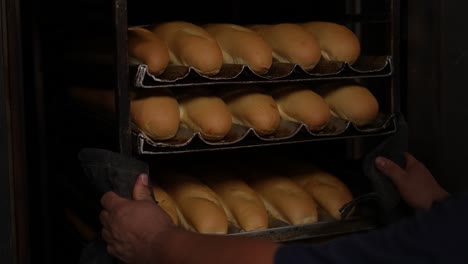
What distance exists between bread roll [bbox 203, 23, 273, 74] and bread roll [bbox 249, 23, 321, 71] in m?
0.05

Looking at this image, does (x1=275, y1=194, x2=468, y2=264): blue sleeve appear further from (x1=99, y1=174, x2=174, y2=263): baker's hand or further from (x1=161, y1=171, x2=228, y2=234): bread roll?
(x1=161, y1=171, x2=228, y2=234): bread roll

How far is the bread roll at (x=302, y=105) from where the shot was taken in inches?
60.2

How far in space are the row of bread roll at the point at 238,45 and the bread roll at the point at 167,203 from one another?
0.29m

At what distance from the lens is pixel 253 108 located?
150 cm

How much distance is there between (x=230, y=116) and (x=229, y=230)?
0.25 m

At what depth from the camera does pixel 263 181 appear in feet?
5.63

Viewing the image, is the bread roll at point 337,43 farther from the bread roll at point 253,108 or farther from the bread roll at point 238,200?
→ the bread roll at point 238,200

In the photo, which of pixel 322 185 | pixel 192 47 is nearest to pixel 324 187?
pixel 322 185

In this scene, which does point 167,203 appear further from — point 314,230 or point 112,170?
point 314,230

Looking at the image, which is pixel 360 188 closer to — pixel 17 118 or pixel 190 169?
pixel 190 169

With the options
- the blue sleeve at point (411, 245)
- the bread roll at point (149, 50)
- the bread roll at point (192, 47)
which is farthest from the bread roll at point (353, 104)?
the blue sleeve at point (411, 245)

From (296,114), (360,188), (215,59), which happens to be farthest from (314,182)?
(215,59)

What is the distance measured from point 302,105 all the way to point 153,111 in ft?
1.17

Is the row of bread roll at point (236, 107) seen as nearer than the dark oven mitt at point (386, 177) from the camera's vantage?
Yes
